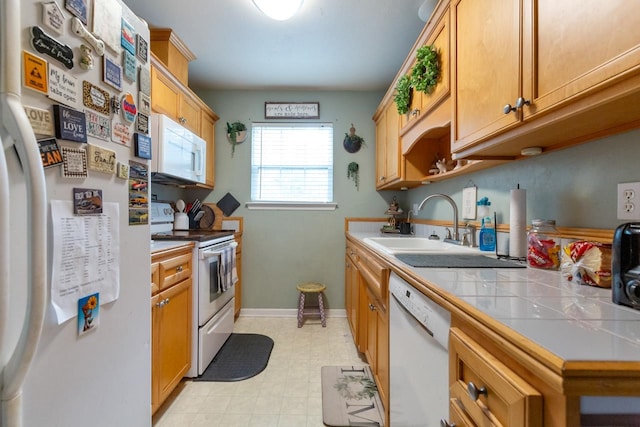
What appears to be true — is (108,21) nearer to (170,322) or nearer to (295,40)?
(170,322)

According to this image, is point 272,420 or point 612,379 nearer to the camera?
point 612,379

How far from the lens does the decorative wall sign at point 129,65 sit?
0.96m

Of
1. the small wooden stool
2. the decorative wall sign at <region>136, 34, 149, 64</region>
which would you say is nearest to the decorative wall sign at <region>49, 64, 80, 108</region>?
the decorative wall sign at <region>136, 34, 149, 64</region>

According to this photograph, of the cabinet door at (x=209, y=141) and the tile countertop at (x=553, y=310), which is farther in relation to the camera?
the cabinet door at (x=209, y=141)

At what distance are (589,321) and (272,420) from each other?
1.60 meters

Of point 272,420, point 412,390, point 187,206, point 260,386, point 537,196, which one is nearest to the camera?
point 412,390

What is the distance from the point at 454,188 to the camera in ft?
6.98

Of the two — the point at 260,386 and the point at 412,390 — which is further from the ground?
the point at 412,390

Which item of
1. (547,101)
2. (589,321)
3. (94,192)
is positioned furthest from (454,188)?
(94,192)

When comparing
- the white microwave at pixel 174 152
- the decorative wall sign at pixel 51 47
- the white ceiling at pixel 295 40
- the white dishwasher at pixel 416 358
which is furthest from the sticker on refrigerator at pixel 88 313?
the white ceiling at pixel 295 40

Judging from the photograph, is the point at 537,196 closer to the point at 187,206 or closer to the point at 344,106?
the point at 344,106

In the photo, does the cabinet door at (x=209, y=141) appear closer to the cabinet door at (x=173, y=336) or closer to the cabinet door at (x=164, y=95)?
the cabinet door at (x=164, y=95)

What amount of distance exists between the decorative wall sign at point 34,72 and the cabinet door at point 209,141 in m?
2.25

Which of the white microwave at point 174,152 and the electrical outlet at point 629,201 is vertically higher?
the white microwave at point 174,152
